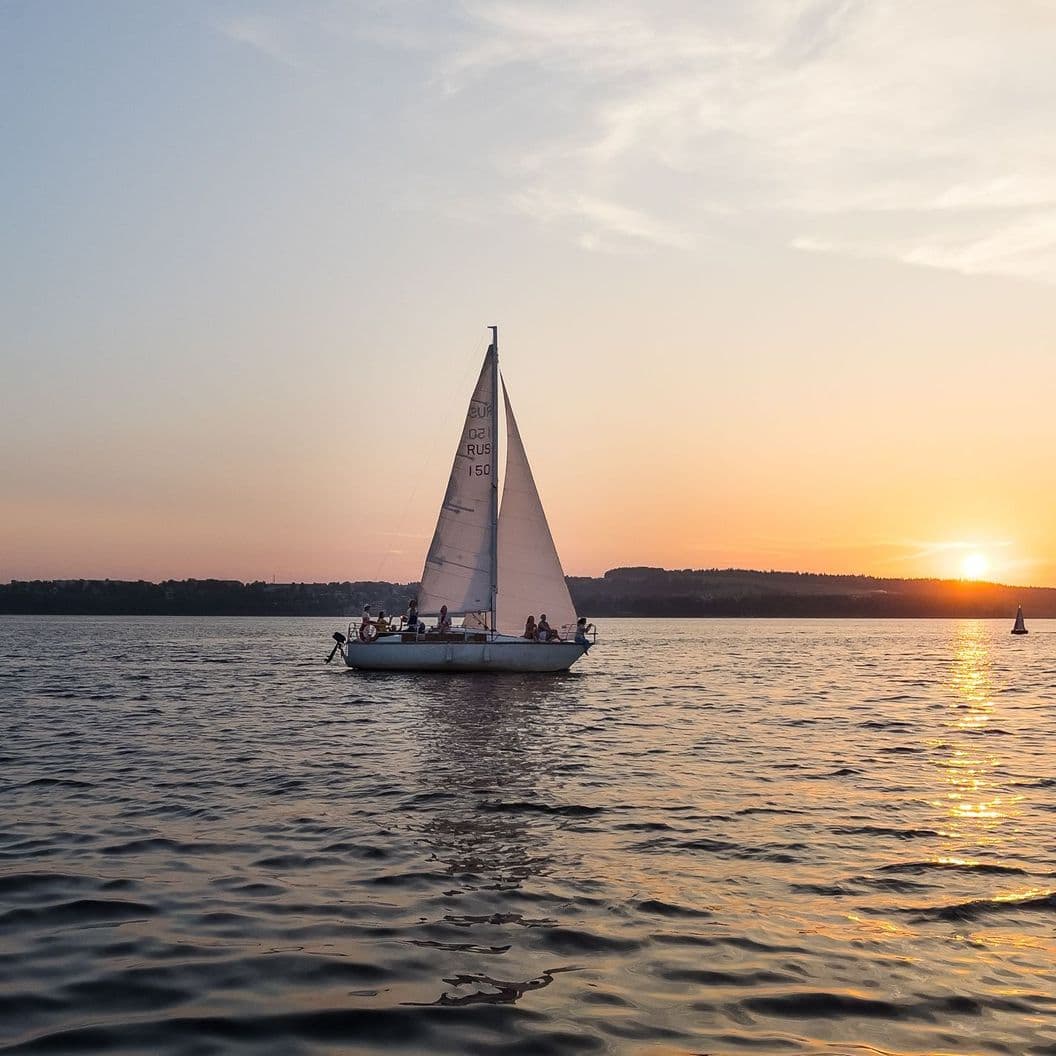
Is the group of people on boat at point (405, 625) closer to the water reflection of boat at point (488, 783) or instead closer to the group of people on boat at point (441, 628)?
the group of people on boat at point (441, 628)

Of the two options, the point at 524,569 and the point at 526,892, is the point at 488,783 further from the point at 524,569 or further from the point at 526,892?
the point at 524,569

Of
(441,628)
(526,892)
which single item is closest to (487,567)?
(441,628)

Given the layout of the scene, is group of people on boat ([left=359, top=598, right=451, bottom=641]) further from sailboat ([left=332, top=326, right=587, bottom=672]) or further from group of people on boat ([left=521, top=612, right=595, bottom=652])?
group of people on boat ([left=521, top=612, right=595, bottom=652])

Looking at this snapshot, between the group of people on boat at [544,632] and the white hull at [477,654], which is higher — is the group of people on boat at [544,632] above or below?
above

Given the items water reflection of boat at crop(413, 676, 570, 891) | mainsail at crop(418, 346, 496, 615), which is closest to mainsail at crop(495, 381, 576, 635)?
mainsail at crop(418, 346, 496, 615)

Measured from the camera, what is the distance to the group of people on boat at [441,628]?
44469 millimetres

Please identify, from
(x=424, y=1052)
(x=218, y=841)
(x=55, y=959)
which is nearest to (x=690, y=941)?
(x=424, y=1052)

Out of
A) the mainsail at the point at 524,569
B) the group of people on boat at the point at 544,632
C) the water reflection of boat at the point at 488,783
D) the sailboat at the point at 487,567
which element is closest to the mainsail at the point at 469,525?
the sailboat at the point at 487,567

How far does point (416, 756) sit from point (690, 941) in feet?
44.3

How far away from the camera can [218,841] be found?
13.5m

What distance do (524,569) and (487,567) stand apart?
61.3 inches

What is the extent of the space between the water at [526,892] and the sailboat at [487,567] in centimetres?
1783

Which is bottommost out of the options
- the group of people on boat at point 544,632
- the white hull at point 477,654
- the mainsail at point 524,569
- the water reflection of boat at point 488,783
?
the water reflection of boat at point 488,783

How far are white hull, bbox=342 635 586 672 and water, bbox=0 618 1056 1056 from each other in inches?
658
